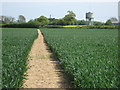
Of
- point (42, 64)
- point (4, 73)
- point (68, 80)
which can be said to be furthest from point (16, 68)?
point (42, 64)

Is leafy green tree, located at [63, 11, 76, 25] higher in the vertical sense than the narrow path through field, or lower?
higher

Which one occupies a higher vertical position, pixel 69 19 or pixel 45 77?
pixel 69 19

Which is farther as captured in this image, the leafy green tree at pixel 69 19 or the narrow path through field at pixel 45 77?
the leafy green tree at pixel 69 19

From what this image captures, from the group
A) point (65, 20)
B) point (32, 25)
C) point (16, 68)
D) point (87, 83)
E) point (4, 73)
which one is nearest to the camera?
point (87, 83)

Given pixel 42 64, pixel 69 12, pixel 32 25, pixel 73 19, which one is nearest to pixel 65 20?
pixel 73 19

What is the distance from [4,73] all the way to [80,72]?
2.44 meters

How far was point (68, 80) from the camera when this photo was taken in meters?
8.78

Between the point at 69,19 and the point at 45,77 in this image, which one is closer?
the point at 45,77

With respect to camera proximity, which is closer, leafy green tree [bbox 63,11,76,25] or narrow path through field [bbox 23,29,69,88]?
narrow path through field [bbox 23,29,69,88]

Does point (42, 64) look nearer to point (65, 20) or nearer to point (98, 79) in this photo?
point (98, 79)

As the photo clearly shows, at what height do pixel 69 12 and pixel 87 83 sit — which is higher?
pixel 69 12

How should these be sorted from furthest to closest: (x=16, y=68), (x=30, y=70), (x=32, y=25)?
(x=32, y=25)
(x=30, y=70)
(x=16, y=68)

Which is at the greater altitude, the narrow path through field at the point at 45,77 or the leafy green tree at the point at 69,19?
the leafy green tree at the point at 69,19

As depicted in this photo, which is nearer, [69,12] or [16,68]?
[16,68]
